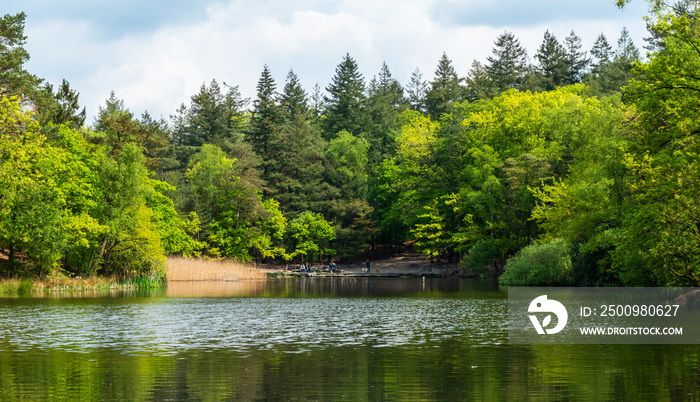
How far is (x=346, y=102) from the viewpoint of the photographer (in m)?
100

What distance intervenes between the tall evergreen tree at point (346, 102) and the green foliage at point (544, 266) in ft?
165

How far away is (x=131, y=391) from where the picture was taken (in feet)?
41.5

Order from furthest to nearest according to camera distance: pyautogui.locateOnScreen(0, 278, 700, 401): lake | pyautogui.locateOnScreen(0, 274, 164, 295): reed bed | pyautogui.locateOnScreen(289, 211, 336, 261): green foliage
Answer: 1. pyautogui.locateOnScreen(289, 211, 336, 261): green foliage
2. pyautogui.locateOnScreen(0, 274, 164, 295): reed bed
3. pyautogui.locateOnScreen(0, 278, 700, 401): lake

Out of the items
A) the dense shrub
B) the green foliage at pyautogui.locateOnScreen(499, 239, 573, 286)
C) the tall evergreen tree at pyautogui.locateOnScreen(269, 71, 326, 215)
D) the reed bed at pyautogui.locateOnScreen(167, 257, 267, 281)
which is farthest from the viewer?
the tall evergreen tree at pyautogui.locateOnScreen(269, 71, 326, 215)

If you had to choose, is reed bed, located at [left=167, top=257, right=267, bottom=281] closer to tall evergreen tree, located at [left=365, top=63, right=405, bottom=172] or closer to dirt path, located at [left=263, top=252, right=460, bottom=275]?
dirt path, located at [left=263, top=252, right=460, bottom=275]

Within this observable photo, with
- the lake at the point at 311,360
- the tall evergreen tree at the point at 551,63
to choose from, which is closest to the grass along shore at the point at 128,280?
the lake at the point at 311,360

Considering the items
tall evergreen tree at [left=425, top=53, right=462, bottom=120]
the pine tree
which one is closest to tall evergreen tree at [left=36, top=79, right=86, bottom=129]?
the pine tree

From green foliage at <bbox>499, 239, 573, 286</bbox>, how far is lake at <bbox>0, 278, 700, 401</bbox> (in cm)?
1998

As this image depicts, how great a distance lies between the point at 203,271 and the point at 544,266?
97.5 feet

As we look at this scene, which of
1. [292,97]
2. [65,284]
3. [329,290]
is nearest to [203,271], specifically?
[65,284]

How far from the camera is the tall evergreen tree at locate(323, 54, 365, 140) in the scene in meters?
98.9

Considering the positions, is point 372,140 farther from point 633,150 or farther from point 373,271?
point 633,150

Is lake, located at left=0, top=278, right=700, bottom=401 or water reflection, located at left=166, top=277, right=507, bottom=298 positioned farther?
water reflection, located at left=166, top=277, right=507, bottom=298

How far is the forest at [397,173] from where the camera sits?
28.7m
